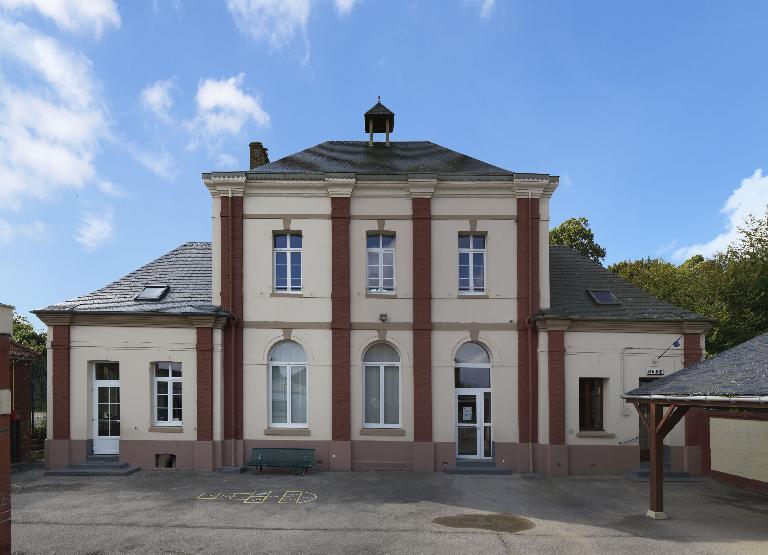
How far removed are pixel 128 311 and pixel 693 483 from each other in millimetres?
16858

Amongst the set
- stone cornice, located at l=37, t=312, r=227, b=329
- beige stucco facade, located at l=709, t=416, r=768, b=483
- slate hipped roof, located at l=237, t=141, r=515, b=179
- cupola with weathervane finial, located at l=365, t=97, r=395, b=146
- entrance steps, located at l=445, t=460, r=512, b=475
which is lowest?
entrance steps, located at l=445, t=460, r=512, b=475

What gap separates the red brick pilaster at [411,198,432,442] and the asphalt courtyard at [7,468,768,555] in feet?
5.45

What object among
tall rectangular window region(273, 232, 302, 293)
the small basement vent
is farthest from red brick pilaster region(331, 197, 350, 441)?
the small basement vent

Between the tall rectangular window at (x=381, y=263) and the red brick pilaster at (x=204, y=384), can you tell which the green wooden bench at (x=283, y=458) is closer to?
the red brick pilaster at (x=204, y=384)

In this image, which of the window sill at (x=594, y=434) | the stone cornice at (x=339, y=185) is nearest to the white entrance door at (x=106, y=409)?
the stone cornice at (x=339, y=185)

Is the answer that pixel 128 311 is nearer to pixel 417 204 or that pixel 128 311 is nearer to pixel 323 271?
pixel 323 271

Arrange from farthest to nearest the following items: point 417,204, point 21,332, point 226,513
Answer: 1. point 21,332
2. point 417,204
3. point 226,513

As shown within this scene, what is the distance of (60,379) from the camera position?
16.8 meters

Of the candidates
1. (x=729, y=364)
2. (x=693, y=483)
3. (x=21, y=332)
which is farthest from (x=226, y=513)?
(x=21, y=332)

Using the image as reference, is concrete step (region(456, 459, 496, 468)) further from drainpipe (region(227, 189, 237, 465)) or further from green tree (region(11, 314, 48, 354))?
green tree (region(11, 314, 48, 354))

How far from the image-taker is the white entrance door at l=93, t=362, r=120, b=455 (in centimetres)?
1714

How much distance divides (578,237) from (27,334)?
39527 millimetres

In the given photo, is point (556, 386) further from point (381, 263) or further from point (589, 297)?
point (381, 263)

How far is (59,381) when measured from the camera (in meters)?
16.8
